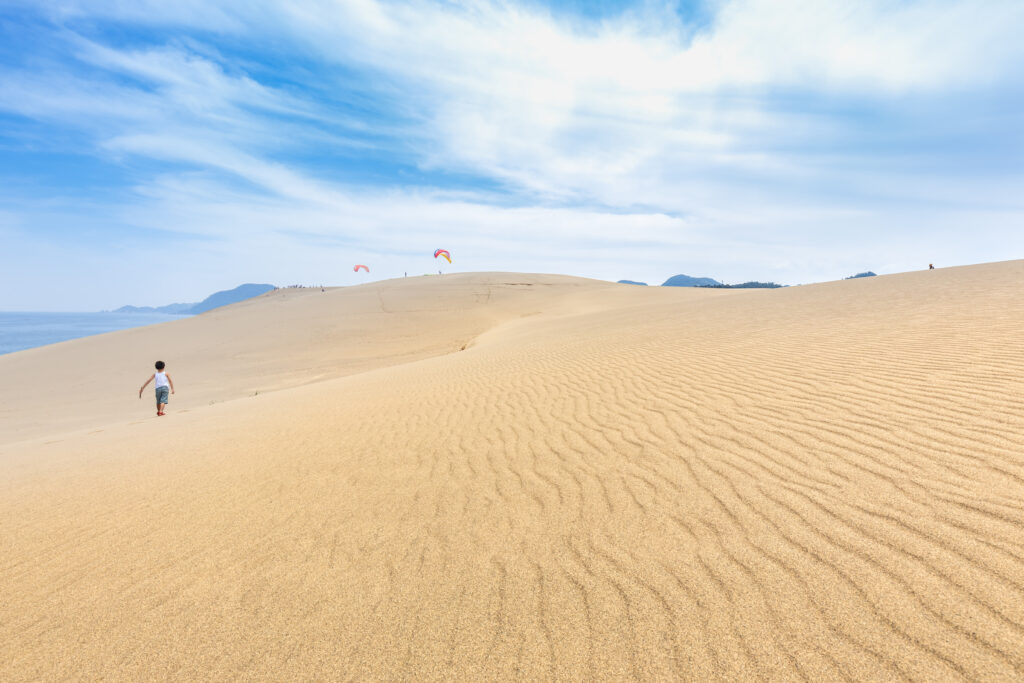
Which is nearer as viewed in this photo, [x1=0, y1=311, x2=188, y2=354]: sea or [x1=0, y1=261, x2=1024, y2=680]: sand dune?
[x1=0, y1=261, x2=1024, y2=680]: sand dune

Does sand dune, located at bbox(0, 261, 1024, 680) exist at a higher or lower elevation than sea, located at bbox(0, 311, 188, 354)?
higher

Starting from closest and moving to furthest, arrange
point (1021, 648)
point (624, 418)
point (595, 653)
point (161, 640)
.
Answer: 1. point (1021, 648)
2. point (595, 653)
3. point (161, 640)
4. point (624, 418)

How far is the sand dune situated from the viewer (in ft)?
7.47

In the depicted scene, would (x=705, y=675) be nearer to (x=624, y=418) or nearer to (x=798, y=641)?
(x=798, y=641)

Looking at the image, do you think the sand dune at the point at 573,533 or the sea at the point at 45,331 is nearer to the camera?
the sand dune at the point at 573,533

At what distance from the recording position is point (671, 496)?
356 cm

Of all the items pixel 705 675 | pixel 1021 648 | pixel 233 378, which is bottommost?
pixel 233 378

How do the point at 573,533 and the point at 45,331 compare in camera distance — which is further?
the point at 45,331

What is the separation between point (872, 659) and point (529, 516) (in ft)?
6.89

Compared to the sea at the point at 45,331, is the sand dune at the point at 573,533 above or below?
above

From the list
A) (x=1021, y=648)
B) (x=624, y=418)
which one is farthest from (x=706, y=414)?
(x=1021, y=648)

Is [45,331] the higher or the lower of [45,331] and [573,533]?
the lower

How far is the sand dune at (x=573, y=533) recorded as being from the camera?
2.28m

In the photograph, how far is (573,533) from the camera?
3.28 m
